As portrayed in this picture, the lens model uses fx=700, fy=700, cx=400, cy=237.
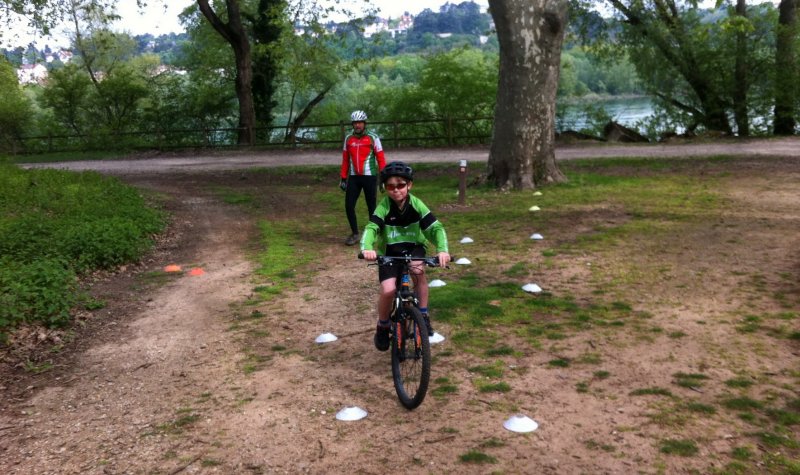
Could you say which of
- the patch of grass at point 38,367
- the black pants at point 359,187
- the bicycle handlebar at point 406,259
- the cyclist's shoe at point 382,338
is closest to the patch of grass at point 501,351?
the cyclist's shoe at point 382,338

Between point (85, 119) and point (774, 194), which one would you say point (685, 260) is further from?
point (85, 119)

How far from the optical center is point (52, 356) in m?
6.20

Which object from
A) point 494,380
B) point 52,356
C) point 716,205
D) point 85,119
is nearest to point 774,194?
point 716,205

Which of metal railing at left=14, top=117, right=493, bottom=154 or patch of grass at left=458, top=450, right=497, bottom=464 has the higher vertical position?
metal railing at left=14, top=117, right=493, bottom=154

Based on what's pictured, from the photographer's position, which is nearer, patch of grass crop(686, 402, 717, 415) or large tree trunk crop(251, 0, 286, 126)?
patch of grass crop(686, 402, 717, 415)

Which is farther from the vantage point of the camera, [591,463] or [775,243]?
[775,243]

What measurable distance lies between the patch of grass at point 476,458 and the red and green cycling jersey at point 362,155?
242 inches

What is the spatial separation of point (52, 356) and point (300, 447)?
3.16m

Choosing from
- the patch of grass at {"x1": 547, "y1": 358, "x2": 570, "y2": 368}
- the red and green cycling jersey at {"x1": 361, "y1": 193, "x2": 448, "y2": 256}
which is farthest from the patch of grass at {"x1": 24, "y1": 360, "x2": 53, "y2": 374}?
the patch of grass at {"x1": 547, "y1": 358, "x2": 570, "y2": 368}

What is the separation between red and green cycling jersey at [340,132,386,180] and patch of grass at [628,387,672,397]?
5664 mm

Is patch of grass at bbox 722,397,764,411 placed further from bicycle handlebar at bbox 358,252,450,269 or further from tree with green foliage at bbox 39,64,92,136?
tree with green foliage at bbox 39,64,92,136

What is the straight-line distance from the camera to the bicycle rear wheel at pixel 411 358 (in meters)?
4.55

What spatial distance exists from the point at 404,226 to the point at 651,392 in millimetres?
2067

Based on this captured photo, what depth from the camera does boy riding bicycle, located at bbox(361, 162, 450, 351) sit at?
499 centimetres
